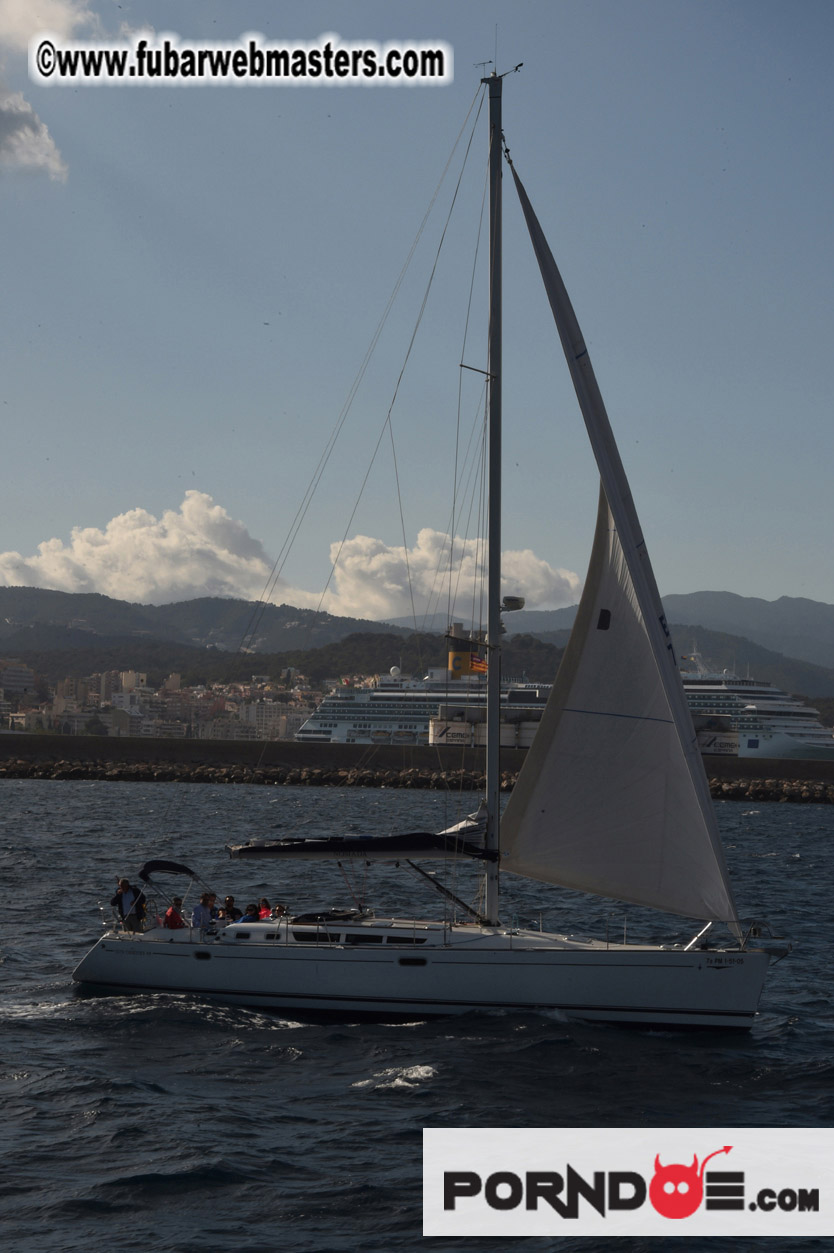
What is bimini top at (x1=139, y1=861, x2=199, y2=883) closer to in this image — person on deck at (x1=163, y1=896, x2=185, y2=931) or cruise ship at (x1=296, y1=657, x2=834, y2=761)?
person on deck at (x1=163, y1=896, x2=185, y2=931)

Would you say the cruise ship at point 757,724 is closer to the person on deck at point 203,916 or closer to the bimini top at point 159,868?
the bimini top at point 159,868

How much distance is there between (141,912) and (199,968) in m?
1.34

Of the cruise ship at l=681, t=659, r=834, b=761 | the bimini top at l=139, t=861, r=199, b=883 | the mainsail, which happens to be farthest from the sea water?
the cruise ship at l=681, t=659, r=834, b=761

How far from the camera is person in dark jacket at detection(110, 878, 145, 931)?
47.7 feet

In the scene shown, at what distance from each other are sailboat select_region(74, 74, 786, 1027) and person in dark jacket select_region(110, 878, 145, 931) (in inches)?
13.8

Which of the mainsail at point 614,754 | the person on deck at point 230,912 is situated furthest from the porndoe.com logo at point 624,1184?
the person on deck at point 230,912

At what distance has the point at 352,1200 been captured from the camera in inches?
348

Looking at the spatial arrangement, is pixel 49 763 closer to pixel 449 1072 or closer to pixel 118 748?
pixel 118 748

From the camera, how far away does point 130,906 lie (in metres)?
14.7

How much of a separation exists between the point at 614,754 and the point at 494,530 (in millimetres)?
3032

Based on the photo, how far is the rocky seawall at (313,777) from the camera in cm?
6384

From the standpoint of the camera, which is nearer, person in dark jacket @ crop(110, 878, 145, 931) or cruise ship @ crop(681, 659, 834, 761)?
person in dark jacket @ crop(110, 878, 145, 931)

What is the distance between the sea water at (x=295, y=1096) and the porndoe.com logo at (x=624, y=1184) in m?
0.27

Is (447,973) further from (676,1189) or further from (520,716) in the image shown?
(520,716)
